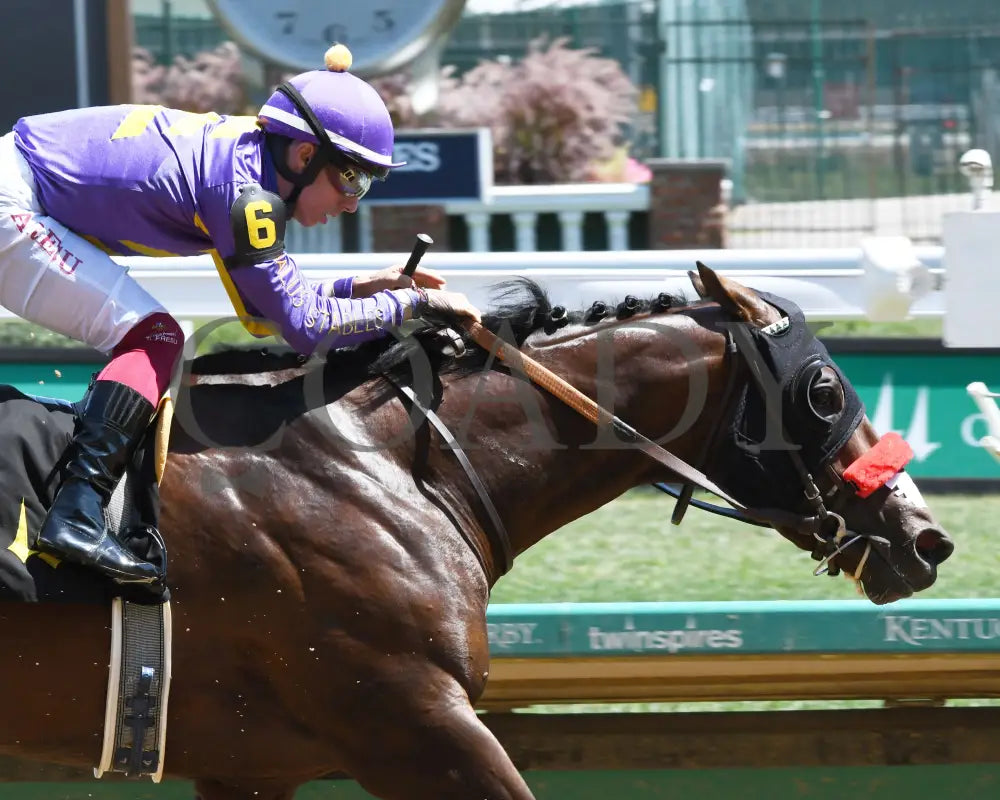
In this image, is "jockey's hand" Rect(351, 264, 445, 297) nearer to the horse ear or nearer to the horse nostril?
the horse ear

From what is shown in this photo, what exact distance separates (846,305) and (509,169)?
6.00m

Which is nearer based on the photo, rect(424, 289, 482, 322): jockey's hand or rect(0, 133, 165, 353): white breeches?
rect(0, 133, 165, 353): white breeches

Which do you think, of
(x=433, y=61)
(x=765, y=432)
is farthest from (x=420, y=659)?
(x=433, y=61)

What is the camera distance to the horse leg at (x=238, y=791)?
3188 millimetres

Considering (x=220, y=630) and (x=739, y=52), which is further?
(x=739, y=52)

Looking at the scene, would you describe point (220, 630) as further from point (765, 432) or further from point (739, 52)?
point (739, 52)

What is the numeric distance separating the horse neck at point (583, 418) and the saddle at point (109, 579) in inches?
27.6

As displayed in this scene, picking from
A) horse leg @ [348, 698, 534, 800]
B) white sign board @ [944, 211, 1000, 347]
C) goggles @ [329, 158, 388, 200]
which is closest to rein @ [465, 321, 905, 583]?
goggles @ [329, 158, 388, 200]

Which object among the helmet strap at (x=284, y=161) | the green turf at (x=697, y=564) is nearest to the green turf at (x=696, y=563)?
the green turf at (x=697, y=564)

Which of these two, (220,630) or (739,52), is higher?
(739,52)

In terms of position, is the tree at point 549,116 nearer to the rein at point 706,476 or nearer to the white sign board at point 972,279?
the white sign board at point 972,279

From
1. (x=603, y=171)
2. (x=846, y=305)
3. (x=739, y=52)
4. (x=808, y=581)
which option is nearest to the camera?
(x=846, y=305)

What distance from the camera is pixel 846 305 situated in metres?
4.77

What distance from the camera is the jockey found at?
2.87 m
